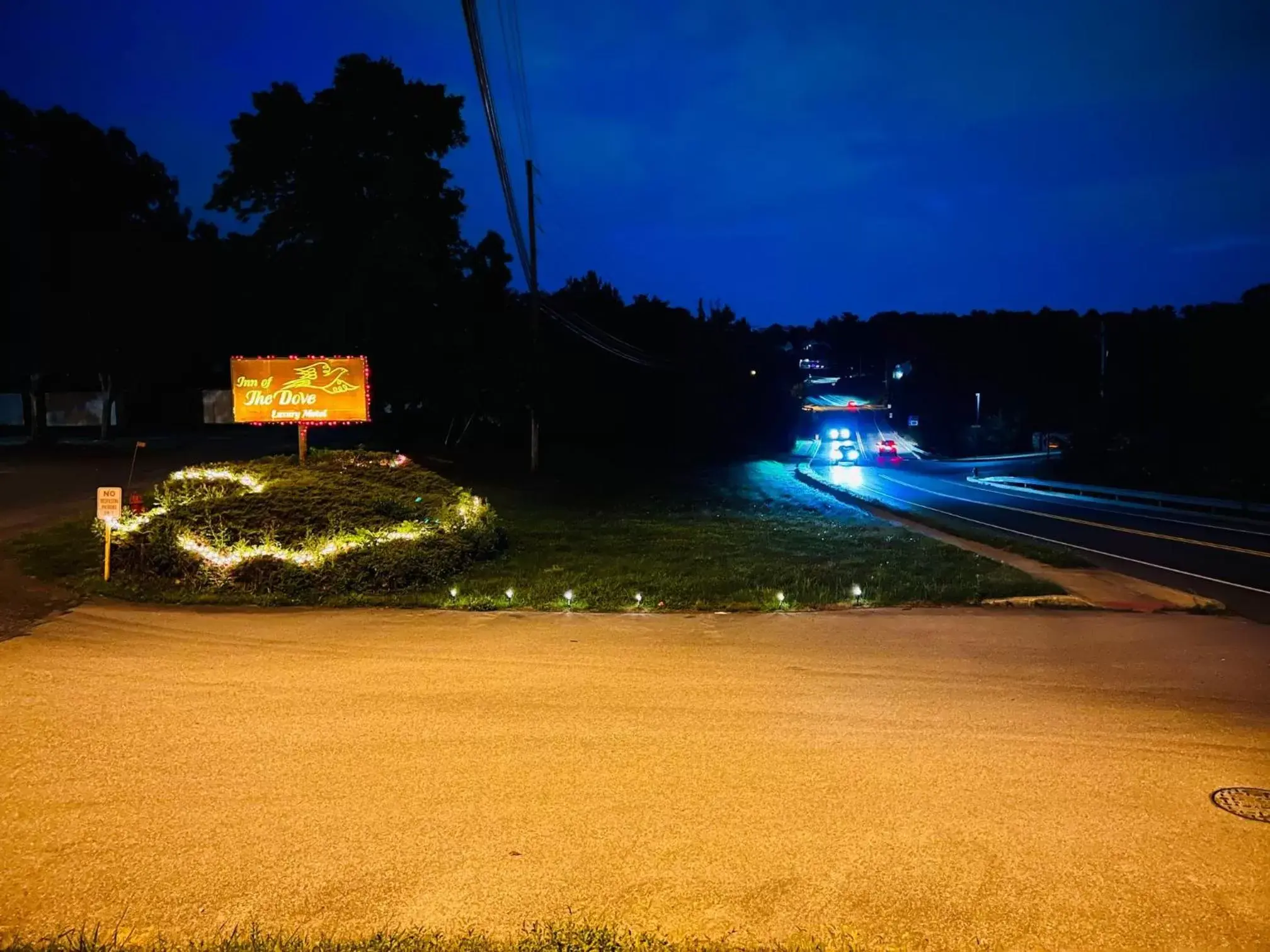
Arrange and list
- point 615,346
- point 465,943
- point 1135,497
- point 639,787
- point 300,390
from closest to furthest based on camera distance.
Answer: point 465,943 < point 639,787 < point 300,390 < point 1135,497 < point 615,346

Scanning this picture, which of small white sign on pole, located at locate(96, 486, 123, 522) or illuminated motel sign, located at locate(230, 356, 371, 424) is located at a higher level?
illuminated motel sign, located at locate(230, 356, 371, 424)

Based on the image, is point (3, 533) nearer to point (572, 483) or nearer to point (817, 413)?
point (572, 483)

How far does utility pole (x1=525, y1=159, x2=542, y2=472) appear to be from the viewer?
28234 mm

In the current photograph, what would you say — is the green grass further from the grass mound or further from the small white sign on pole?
the small white sign on pole

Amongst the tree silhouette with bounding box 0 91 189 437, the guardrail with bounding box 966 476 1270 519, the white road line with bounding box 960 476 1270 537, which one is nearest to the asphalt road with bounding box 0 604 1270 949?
the white road line with bounding box 960 476 1270 537

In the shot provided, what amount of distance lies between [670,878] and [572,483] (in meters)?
25.1

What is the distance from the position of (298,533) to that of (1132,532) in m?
19.0

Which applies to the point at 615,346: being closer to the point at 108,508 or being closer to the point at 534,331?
the point at 534,331

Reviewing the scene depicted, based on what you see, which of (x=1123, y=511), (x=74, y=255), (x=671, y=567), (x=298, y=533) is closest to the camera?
(x=298, y=533)

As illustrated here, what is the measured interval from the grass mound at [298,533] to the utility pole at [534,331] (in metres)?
14.1

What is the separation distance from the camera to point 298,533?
1230cm

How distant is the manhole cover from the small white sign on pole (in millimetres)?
11551

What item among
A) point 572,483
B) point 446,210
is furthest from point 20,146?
point 572,483

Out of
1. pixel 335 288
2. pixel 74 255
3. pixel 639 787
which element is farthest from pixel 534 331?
pixel 639 787
